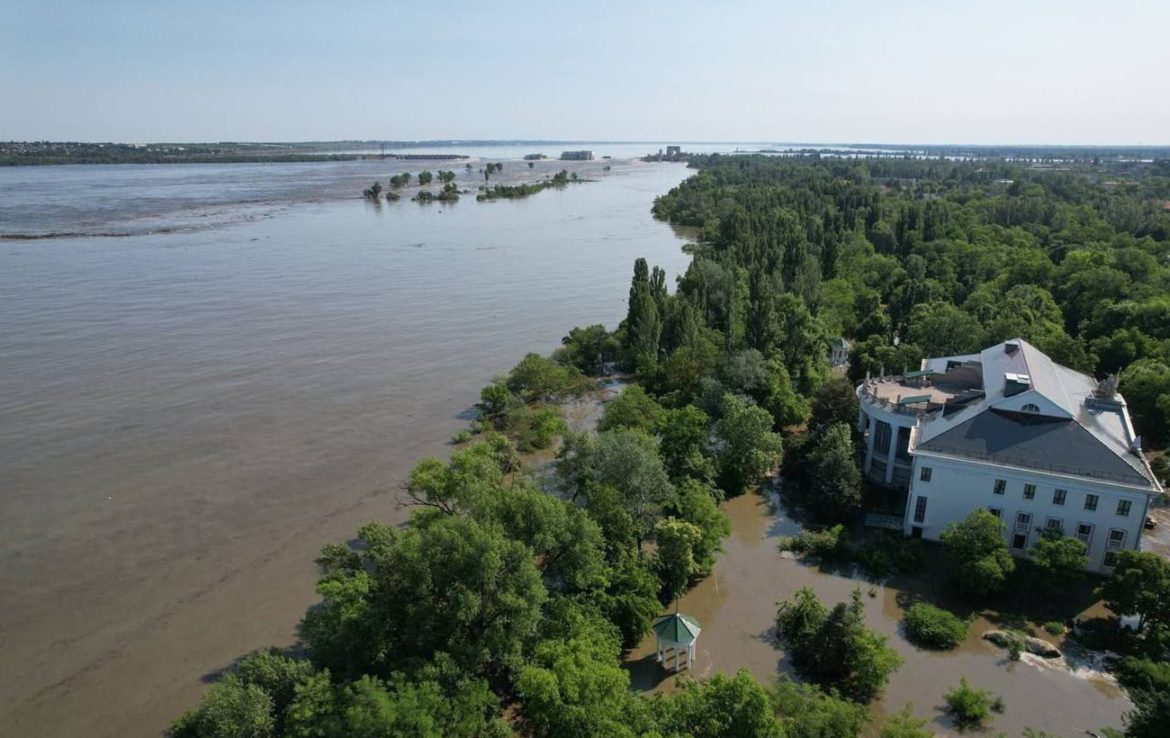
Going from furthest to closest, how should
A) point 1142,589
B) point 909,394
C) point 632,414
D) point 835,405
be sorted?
point 835,405, point 632,414, point 909,394, point 1142,589

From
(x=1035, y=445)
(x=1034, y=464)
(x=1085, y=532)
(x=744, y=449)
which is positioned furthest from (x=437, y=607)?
(x=1085, y=532)

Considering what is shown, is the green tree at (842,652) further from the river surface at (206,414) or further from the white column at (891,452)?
the river surface at (206,414)

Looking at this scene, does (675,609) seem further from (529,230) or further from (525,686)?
(529,230)

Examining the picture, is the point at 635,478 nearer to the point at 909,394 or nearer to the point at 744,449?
the point at 744,449

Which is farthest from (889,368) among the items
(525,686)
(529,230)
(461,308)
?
(529,230)

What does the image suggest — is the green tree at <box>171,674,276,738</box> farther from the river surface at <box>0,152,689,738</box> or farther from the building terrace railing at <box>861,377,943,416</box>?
the building terrace railing at <box>861,377,943,416</box>

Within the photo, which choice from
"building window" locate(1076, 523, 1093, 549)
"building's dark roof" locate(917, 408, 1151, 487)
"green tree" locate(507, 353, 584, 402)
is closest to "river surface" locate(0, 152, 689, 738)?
"green tree" locate(507, 353, 584, 402)
